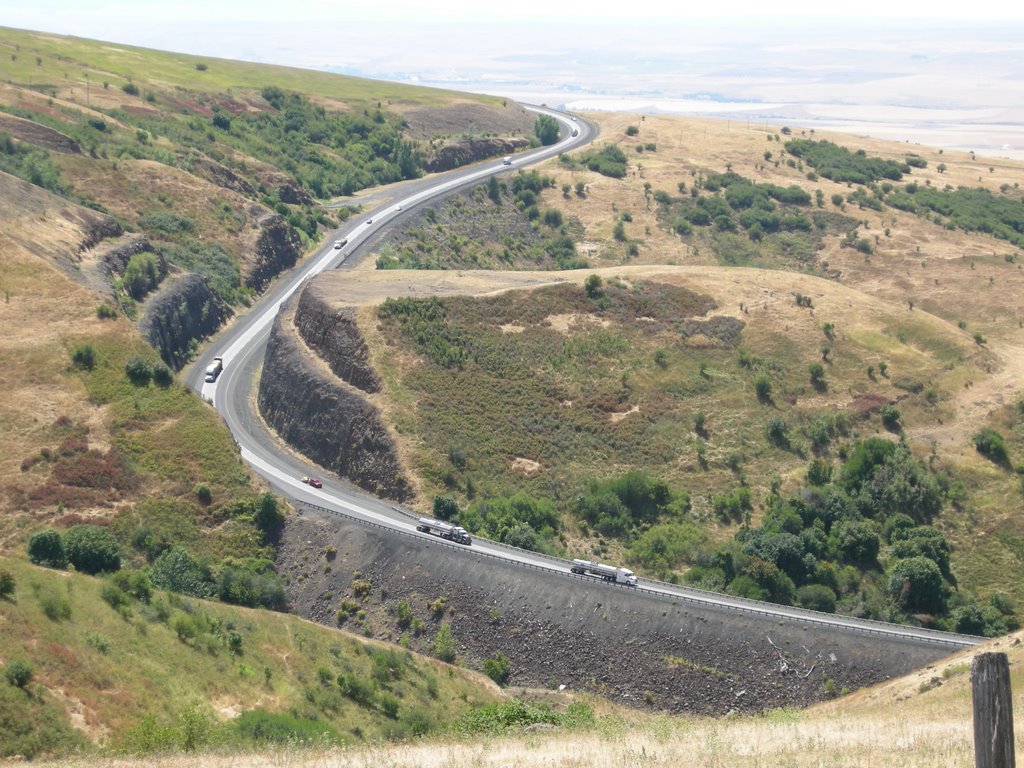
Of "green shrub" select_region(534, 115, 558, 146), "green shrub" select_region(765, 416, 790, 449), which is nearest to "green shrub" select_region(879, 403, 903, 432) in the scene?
"green shrub" select_region(765, 416, 790, 449)

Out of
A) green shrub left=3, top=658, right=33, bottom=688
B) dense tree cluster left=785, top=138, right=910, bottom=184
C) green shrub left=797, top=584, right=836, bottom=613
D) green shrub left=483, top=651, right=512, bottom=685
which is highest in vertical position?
dense tree cluster left=785, top=138, right=910, bottom=184

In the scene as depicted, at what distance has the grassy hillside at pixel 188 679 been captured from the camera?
35.9m

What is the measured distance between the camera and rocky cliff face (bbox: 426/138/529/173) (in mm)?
161250

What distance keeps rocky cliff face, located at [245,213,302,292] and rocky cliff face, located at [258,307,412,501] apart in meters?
27.2

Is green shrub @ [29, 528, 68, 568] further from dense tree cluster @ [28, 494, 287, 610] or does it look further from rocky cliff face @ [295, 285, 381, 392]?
rocky cliff face @ [295, 285, 381, 392]

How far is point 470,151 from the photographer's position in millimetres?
165750

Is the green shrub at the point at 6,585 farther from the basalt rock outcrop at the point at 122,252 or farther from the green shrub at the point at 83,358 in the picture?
the basalt rock outcrop at the point at 122,252

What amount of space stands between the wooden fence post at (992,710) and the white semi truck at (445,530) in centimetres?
4933

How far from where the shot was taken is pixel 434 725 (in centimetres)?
4625

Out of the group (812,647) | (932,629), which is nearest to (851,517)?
(932,629)

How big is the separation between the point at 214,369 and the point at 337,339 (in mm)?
14256

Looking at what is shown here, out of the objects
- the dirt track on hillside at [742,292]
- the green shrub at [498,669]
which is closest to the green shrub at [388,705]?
the green shrub at [498,669]

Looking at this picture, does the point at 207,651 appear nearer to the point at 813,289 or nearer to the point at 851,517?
the point at 851,517

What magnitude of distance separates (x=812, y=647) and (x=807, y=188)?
11283cm
